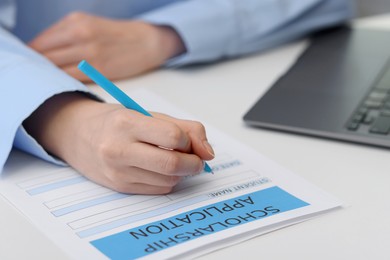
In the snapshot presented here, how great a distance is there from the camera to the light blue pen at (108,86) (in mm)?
510

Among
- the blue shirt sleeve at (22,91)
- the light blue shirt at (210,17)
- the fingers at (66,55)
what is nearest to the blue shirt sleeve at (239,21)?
the light blue shirt at (210,17)

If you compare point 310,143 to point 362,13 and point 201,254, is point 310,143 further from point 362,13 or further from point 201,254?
point 362,13

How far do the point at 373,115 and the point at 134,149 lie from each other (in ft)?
0.82

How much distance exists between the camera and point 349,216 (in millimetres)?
530

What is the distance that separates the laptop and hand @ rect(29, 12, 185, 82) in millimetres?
171

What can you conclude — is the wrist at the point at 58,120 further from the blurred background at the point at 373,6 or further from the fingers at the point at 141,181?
the blurred background at the point at 373,6

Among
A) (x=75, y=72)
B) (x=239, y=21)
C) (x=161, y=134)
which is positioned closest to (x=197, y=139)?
(x=161, y=134)

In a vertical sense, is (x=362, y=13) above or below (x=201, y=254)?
above

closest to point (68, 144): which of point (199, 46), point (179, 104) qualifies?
point (179, 104)

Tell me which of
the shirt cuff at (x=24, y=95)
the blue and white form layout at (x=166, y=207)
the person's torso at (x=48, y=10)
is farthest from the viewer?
the person's torso at (x=48, y=10)

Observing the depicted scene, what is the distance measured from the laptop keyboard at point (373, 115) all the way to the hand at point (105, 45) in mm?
277

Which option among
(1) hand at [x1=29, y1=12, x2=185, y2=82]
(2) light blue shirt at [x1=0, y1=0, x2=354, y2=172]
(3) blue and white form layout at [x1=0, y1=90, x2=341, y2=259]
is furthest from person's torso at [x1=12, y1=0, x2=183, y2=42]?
(3) blue and white form layout at [x1=0, y1=90, x2=341, y2=259]

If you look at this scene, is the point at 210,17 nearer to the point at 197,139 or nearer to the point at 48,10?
the point at 48,10

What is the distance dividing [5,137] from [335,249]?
30 cm
